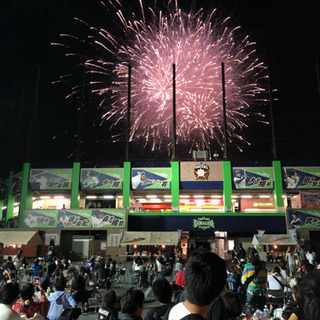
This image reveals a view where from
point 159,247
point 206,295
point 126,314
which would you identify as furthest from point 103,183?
point 206,295

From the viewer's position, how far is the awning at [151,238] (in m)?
26.2

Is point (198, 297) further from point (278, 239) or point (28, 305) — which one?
point (278, 239)

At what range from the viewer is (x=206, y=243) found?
105 ft

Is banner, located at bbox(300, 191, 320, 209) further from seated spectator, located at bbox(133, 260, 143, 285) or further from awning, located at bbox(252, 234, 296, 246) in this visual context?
seated spectator, located at bbox(133, 260, 143, 285)

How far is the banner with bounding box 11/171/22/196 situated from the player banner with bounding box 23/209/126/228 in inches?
189

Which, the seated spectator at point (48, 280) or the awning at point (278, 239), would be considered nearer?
the seated spectator at point (48, 280)

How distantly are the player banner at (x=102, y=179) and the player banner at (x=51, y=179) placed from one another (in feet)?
4.89

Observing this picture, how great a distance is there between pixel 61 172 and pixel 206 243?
49.4ft

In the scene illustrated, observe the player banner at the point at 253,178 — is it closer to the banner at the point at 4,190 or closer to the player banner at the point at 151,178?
the player banner at the point at 151,178

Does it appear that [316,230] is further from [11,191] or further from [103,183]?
[11,191]

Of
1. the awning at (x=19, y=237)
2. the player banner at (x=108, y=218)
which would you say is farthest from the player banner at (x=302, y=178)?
the awning at (x=19, y=237)

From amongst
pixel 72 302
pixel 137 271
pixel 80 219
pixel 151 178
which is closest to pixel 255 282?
pixel 72 302

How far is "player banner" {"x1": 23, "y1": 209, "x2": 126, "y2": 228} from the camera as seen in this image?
29406 millimetres

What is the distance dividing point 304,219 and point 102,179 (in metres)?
18.0
